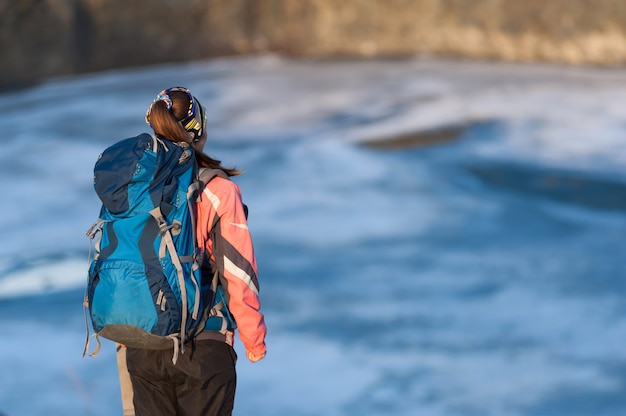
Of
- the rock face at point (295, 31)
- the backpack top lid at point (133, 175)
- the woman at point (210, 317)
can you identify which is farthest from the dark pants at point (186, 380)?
the rock face at point (295, 31)

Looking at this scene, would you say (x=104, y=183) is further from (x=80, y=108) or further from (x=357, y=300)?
(x=80, y=108)

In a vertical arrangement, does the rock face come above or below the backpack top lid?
above

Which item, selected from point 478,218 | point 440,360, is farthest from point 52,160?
point 440,360

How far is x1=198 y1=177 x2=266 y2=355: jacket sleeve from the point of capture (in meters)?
2.38

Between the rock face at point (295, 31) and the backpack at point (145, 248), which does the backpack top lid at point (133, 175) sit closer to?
the backpack at point (145, 248)

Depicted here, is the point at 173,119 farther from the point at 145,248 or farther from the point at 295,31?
the point at 295,31

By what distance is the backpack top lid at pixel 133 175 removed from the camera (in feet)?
7.30

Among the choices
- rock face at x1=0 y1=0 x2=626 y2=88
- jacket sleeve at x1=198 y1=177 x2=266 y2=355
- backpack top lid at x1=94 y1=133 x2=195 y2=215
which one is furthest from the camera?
rock face at x1=0 y1=0 x2=626 y2=88

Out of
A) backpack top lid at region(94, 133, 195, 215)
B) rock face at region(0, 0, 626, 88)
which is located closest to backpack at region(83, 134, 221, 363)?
backpack top lid at region(94, 133, 195, 215)

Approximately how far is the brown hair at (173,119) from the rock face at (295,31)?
41.1ft

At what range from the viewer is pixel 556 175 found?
9.16 metres

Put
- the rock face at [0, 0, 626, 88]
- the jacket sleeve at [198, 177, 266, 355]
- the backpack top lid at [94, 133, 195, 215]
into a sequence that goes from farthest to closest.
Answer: the rock face at [0, 0, 626, 88] < the jacket sleeve at [198, 177, 266, 355] < the backpack top lid at [94, 133, 195, 215]

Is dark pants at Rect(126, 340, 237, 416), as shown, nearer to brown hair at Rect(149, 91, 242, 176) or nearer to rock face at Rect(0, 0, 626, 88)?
brown hair at Rect(149, 91, 242, 176)

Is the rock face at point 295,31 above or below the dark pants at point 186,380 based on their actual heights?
above
